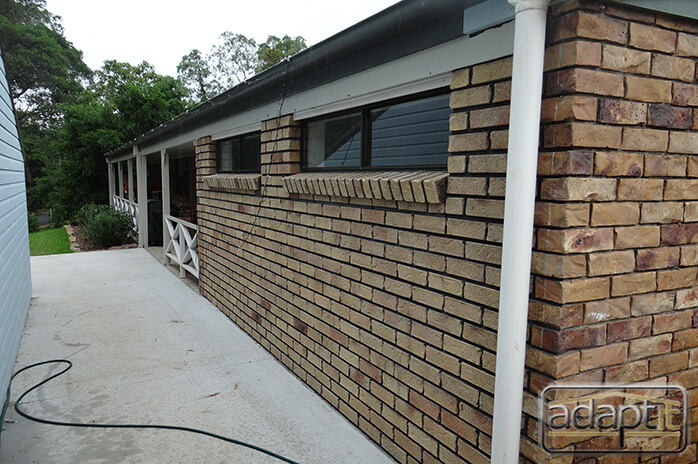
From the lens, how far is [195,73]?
4578 cm

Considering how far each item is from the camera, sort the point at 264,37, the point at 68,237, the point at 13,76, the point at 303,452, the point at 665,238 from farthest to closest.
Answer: the point at 264,37 → the point at 13,76 → the point at 68,237 → the point at 303,452 → the point at 665,238

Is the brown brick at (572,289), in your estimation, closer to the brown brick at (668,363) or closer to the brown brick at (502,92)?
the brown brick at (668,363)

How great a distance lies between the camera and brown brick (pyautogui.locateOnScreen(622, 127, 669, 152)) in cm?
182

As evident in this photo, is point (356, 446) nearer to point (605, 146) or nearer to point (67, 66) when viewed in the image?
point (605, 146)

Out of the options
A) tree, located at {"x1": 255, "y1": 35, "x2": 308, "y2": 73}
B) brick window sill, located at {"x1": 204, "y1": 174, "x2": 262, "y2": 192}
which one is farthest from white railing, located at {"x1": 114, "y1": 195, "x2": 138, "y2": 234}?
tree, located at {"x1": 255, "y1": 35, "x2": 308, "y2": 73}

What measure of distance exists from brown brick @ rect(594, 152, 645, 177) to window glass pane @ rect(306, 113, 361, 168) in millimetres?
1694

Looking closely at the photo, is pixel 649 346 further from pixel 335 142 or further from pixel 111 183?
pixel 111 183

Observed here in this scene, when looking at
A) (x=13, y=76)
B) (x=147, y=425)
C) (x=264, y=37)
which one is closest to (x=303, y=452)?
(x=147, y=425)

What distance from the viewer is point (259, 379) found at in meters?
3.91

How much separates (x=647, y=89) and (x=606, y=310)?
0.94 meters

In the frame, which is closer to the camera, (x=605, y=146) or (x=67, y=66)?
(x=605, y=146)

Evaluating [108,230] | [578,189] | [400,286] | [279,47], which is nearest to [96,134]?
[108,230]

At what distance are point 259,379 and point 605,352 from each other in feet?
9.50

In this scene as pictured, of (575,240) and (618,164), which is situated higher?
(618,164)
